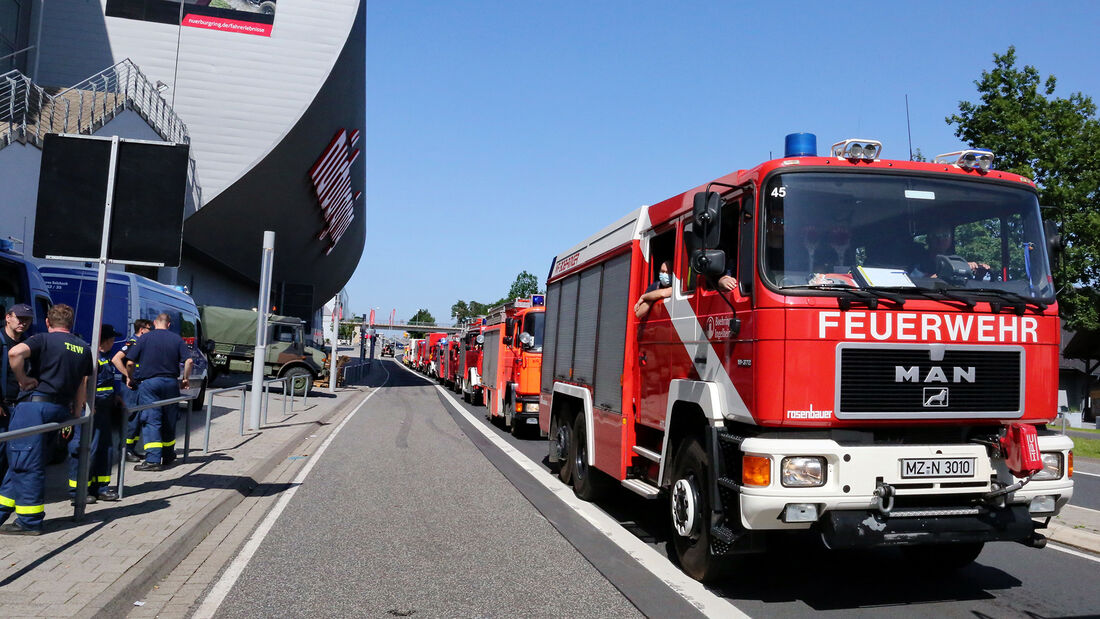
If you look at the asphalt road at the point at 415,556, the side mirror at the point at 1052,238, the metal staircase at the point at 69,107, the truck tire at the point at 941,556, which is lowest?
the asphalt road at the point at 415,556

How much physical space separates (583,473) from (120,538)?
14.6 feet

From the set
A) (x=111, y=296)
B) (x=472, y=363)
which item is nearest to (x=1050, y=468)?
(x=111, y=296)

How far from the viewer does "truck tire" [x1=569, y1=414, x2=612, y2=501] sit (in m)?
8.67

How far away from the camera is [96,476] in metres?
7.58

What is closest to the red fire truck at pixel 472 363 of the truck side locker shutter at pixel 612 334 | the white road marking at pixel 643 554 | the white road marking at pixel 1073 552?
the white road marking at pixel 643 554

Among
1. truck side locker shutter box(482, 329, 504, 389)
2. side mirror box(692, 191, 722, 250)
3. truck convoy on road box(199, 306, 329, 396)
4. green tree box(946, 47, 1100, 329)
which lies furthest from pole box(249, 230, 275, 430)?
green tree box(946, 47, 1100, 329)

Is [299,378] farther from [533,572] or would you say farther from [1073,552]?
[1073,552]

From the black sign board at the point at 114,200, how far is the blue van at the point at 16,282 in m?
2.08

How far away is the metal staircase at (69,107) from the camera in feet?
58.9

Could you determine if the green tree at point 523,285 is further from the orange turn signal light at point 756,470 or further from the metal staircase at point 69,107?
the orange turn signal light at point 756,470

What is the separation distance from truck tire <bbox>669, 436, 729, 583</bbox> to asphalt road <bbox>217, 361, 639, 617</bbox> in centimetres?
60

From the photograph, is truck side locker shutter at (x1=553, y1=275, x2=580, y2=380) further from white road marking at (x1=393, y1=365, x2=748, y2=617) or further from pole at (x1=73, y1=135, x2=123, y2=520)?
pole at (x1=73, y1=135, x2=123, y2=520)

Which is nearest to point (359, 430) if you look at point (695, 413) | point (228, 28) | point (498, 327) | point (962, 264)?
point (498, 327)

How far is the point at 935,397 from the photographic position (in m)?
5.09
